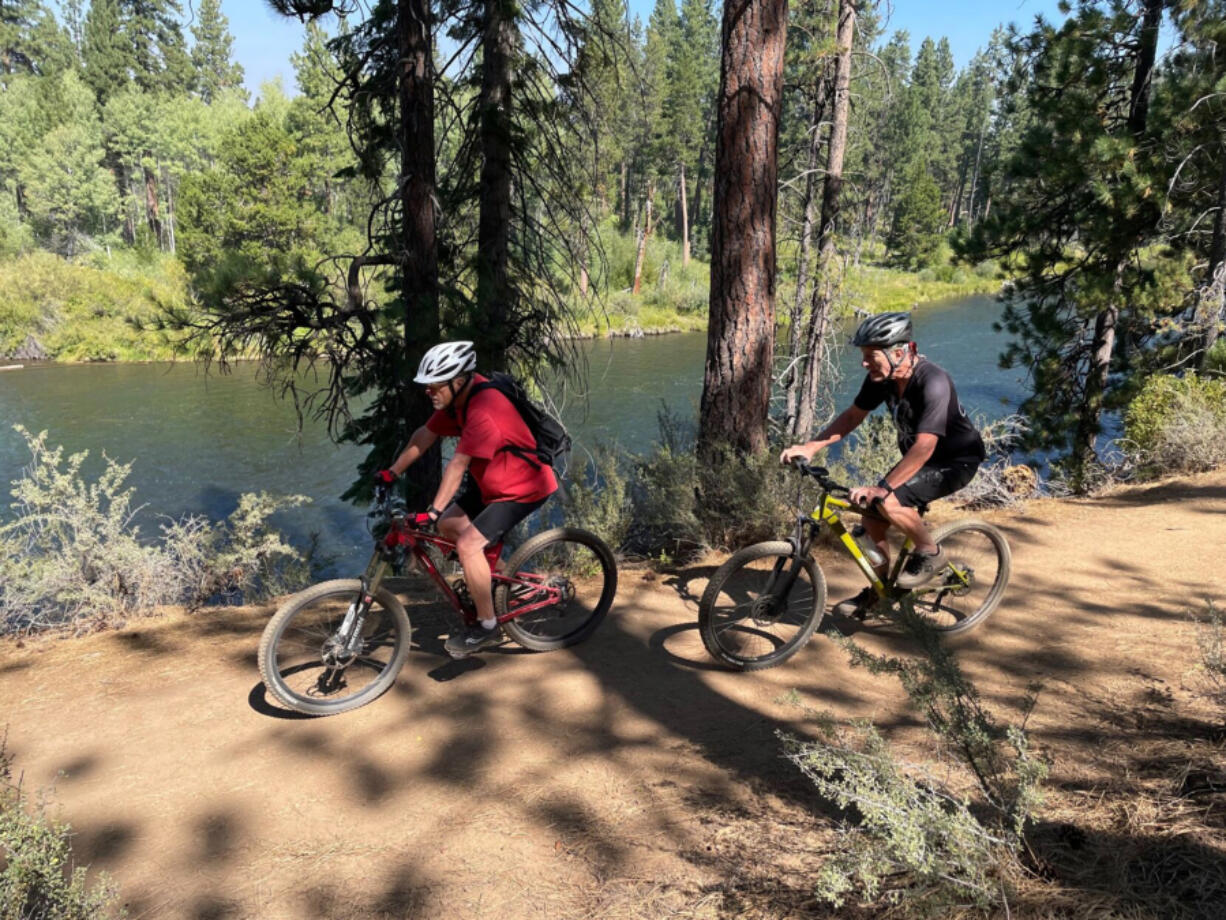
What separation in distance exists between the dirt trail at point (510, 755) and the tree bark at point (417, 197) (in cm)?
304

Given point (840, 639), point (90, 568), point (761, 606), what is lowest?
point (90, 568)

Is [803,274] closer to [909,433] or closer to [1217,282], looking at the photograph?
[1217,282]

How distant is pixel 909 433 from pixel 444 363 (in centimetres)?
266

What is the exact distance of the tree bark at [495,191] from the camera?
8.41 m

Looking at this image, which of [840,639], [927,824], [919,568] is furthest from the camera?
[919,568]

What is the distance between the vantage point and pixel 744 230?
698cm

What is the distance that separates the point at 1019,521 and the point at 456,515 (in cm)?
580

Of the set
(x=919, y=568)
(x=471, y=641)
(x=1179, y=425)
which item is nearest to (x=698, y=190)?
(x=1179, y=425)

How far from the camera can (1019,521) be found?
7.58 meters

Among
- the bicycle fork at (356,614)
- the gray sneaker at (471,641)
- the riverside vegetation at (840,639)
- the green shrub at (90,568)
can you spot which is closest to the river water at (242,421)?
the riverside vegetation at (840,639)

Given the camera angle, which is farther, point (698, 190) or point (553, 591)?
point (698, 190)

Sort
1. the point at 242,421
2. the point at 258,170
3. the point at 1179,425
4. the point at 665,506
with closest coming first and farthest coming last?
1. the point at 665,506
2. the point at 1179,425
3. the point at 242,421
4. the point at 258,170

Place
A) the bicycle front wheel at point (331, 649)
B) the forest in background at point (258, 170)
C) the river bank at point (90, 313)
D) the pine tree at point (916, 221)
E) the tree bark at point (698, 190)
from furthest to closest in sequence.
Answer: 1. the tree bark at point (698, 190)
2. the pine tree at point (916, 221)
3. the river bank at point (90, 313)
4. the forest in background at point (258, 170)
5. the bicycle front wheel at point (331, 649)

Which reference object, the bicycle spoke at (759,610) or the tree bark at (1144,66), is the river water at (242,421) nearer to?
the tree bark at (1144,66)
